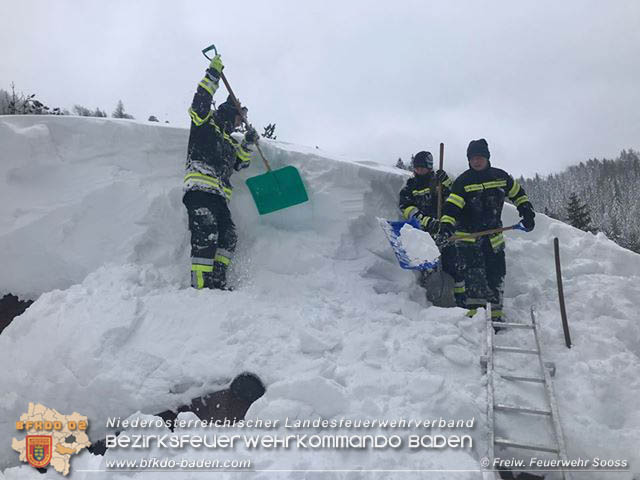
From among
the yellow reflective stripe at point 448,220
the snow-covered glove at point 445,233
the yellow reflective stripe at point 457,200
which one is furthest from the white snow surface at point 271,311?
the yellow reflective stripe at point 457,200

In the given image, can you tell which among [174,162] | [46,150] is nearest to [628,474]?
[174,162]

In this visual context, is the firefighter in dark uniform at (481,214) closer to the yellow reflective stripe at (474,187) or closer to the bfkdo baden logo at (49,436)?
the yellow reflective stripe at (474,187)

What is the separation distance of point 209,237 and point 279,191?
0.97 m

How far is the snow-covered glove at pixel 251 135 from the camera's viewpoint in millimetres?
4406

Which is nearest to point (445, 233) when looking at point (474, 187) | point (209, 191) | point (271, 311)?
point (474, 187)

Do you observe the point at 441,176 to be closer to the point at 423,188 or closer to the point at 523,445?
the point at 423,188

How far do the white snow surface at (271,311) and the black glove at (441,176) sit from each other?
0.49 meters

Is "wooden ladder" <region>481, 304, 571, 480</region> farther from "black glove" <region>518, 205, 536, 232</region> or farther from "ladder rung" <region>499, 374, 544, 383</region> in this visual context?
"black glove" <region>518, 205, 536, 232</region>

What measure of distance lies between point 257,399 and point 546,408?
1834 mm

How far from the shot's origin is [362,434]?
2.20 meters

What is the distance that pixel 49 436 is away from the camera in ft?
8.13

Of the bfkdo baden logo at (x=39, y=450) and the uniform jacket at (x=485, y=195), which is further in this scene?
the uniform jacket at (x=485, y=195)

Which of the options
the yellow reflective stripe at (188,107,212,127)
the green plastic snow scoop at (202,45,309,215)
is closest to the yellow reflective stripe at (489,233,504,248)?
the green plastic snow scoop at (202,45,309,215)

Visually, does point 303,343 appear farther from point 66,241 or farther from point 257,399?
point 66,241
